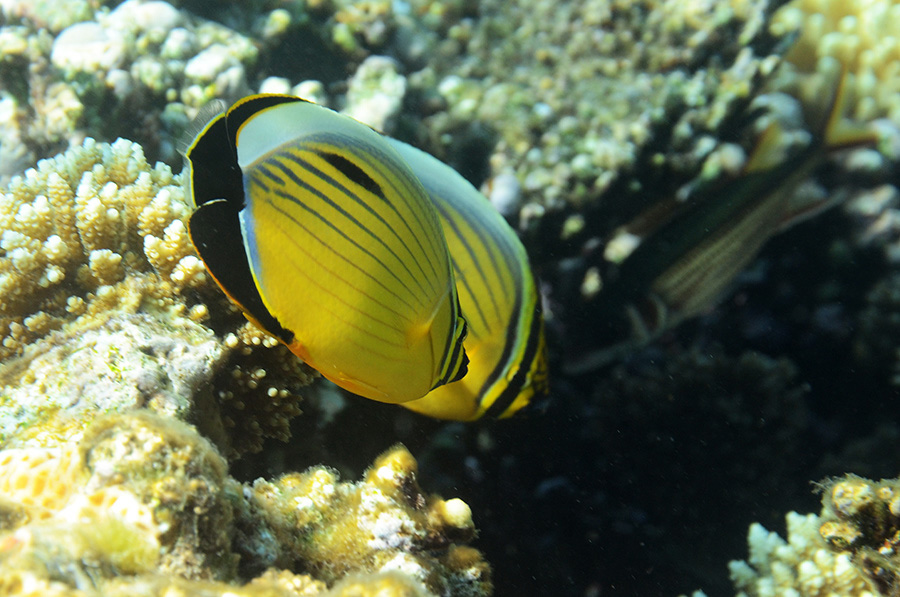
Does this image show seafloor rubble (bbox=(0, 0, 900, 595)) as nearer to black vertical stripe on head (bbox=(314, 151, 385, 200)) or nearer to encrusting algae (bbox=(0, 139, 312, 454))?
encrusting algae (bbox=(0, 139, 312, 454))

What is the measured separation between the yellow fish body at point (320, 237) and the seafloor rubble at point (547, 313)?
0.26 m

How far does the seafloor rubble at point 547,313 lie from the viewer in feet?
3.99

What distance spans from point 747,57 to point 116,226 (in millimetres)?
3369

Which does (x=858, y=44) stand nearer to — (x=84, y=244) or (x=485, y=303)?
(x=485, y=303)

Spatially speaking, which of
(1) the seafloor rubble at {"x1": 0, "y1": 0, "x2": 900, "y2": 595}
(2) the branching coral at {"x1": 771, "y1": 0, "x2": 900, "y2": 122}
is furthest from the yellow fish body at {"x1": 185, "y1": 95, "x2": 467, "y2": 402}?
(2) the branching coral at {"x1": 771, "y1": 0, "x2": 900, "y2": 122}

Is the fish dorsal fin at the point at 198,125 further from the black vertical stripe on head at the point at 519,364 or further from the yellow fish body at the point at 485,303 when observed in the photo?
the black vertical stripe on head at the point at 519,364

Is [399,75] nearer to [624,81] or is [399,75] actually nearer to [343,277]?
[624,81]

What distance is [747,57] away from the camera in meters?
3.19

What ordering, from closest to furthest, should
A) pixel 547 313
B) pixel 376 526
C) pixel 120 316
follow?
1. pixel 376 526
2. pixel 120 316
3. pixel 547 313

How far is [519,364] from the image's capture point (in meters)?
1.86

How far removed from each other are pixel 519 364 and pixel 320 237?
1031mm

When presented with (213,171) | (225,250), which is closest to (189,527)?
(225,250)

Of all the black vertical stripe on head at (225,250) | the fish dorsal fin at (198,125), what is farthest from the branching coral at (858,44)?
the black vertical stripe on head at (225,250)

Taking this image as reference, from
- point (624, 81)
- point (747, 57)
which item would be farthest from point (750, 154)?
point (624, 81)
